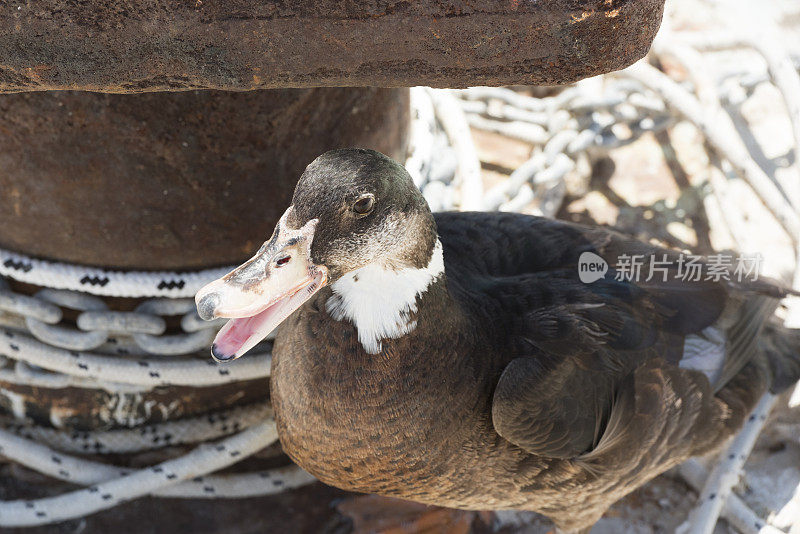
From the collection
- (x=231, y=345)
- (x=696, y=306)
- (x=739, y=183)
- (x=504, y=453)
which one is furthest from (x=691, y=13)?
(x=231, y=345)

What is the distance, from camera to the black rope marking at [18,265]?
1338 millimetres

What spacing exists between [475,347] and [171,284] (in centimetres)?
55

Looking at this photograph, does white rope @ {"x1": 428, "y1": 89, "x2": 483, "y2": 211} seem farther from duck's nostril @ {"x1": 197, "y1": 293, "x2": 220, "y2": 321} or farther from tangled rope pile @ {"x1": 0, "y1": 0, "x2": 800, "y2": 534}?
duck's nostril @ {"x1": 197, "y1": 293, "x2": 220, "y2": 321}

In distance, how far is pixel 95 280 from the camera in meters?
1.35

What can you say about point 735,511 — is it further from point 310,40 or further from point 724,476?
point 310,40

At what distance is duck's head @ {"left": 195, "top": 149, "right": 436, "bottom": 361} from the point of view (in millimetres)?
992

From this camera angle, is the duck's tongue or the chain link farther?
the chain link

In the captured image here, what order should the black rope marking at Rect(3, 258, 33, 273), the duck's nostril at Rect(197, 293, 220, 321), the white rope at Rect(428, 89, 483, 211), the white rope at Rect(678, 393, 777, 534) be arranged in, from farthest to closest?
the white rope at Rect(428, 89, 483, 211) → the white rope at Rect(678, 393, 777, 534) → the black rope marking at Rect(3, 258, 33, 273) → the duck's nostril at Rect(197, 293, 220, 321)

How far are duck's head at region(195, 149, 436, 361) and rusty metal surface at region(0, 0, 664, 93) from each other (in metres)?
0.19

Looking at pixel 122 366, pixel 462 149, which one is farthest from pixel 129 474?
pixel 462 149

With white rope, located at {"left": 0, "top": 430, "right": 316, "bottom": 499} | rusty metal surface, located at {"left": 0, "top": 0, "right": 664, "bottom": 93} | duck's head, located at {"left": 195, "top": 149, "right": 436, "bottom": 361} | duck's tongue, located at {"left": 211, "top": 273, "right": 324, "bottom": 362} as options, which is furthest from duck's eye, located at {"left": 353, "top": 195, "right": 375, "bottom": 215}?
white rope, located at {"left": 0, "top": 430, "right": 316, "bottom": 499}

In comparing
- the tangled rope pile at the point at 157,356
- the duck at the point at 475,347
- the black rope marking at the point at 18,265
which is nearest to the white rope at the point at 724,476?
the tangled rope pile at the point at 157,356

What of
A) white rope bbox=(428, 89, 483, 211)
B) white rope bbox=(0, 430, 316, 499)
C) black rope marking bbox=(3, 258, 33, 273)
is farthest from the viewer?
white rope bbox=(428, 89, 483, 211)

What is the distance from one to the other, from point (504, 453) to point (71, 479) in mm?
934
